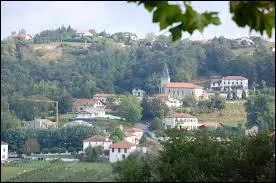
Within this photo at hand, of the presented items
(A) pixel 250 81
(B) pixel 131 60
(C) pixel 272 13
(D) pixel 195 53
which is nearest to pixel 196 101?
(A) pixel 250 81

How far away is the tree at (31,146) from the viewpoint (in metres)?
6.49

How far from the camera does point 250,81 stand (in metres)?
39.0

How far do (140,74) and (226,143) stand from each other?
32695 millimetres

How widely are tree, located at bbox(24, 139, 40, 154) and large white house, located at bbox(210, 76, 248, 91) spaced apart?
3292cm

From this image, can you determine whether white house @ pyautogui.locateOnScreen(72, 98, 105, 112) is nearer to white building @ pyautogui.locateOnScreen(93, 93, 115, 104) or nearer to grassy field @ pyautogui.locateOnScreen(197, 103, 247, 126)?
white building @ pyautogui.locateOnScreen(93, 93, 115, 104)

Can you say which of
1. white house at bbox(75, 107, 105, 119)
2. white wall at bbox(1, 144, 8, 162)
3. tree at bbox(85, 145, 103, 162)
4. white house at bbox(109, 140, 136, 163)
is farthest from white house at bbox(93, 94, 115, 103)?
white wall at bbox(1, 144, 8, 162)

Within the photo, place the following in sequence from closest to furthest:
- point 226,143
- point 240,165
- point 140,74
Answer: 1. point 240,165
2. point 226,143
3. point 140,74

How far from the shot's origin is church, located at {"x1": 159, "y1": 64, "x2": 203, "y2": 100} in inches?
1536

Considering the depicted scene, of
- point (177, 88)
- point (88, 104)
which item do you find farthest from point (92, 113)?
point (177, 88)

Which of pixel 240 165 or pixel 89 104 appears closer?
pixel 240 165

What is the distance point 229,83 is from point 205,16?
3954 centimetres

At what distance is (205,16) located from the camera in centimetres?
257

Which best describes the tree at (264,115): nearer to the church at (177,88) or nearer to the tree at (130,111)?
the tree at (130,111)

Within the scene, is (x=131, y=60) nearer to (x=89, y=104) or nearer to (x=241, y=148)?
(x=89, y=104)
